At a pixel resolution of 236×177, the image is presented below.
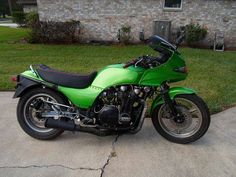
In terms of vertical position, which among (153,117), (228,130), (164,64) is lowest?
(228,130)

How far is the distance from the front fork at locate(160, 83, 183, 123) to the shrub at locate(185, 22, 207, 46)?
802 centimetres

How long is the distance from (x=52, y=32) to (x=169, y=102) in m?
8.89

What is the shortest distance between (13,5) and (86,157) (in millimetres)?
53652

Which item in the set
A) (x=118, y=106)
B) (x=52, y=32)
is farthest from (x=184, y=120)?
(x=52, y=32)

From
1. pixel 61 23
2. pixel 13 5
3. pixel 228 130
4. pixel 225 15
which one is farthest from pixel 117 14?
pixel 13 5

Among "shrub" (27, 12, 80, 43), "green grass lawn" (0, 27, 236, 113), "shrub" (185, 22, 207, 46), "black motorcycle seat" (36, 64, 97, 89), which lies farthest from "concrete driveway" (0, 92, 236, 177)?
"shrub" (27, 12, 80, 43)

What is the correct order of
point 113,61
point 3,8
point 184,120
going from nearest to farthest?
point 184,120, point 113,61, point 3,8

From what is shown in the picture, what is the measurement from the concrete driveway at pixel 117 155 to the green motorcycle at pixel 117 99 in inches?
7.1

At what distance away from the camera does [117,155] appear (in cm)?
283

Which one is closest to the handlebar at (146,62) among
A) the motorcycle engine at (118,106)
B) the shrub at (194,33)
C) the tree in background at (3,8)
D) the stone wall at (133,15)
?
the motorcycle engine at (118,106)

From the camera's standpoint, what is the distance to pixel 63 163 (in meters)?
2.68

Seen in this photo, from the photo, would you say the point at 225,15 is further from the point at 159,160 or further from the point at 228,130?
the point at 159,160

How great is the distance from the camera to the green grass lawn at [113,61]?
4809 mm

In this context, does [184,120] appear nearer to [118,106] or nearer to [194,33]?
[118,106]
